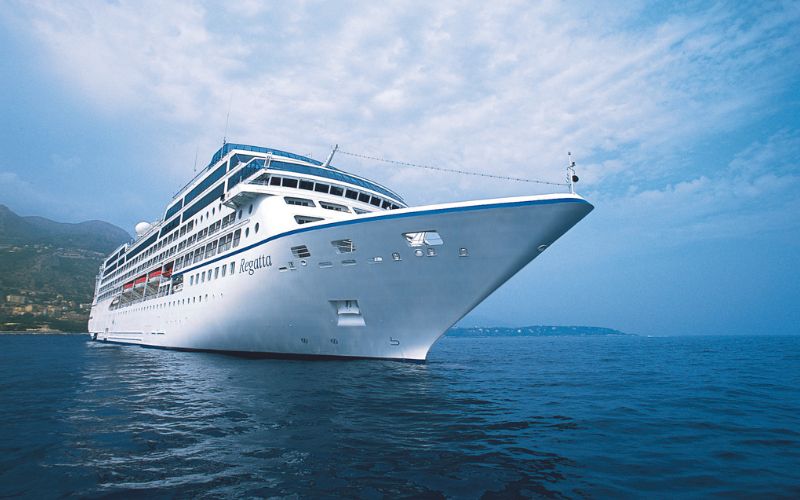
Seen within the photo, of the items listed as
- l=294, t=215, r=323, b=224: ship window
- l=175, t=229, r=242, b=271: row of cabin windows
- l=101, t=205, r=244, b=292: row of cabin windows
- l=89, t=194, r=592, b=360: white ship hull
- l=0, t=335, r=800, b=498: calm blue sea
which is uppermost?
l=101, t=205, r=244, b=292: row of cabin windows

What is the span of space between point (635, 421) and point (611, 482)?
13.0 ft

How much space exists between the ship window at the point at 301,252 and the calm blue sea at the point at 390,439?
16.3 ft

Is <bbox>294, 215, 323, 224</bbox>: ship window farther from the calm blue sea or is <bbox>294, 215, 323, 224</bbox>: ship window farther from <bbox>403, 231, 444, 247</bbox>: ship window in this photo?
the calm blue sea

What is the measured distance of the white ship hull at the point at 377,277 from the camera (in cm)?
1311

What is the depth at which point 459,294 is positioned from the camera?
1448 cm

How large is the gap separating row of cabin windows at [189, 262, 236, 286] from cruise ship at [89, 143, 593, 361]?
0.33ft

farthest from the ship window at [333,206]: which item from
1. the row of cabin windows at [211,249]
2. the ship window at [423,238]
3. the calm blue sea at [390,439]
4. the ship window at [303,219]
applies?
the calm blue sea at [390,439]

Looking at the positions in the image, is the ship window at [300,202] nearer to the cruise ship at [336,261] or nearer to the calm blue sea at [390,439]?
the cruise ship at [336,261]

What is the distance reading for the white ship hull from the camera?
43.0 ft

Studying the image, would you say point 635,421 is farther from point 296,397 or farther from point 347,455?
point 296,397

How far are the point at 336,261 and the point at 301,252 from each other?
1.85 m

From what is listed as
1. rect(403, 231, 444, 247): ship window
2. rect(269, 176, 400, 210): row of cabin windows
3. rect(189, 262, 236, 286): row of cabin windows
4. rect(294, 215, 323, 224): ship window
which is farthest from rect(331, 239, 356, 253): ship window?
rect(189, 262, 236, 286): row of cabin windows

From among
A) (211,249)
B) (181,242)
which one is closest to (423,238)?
(211,249)

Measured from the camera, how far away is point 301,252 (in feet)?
52.6
